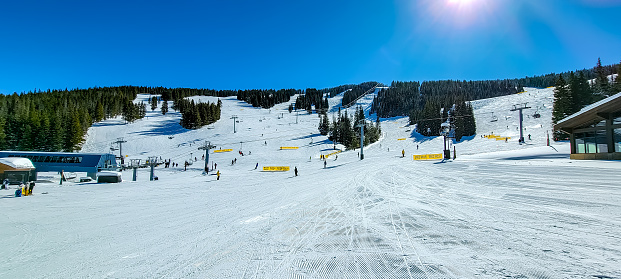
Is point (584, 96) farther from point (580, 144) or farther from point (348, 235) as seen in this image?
point (348, 235)

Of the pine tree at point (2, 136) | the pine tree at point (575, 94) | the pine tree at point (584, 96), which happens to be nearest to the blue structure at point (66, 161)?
the pine tree at point (2, 136)

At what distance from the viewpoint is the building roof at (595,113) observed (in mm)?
16438

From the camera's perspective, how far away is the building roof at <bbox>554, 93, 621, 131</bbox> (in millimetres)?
16438

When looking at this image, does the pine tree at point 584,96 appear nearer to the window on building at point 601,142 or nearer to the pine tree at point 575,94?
the pine tree at point 575,94

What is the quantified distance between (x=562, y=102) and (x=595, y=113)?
116ft

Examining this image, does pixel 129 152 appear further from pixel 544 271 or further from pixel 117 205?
pixel 544 271

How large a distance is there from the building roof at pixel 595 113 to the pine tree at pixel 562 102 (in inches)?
1257

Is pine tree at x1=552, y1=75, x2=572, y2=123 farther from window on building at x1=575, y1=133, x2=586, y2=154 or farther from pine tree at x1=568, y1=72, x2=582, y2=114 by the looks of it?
window on building at x1=575, y1=133, x2=586, y2=154

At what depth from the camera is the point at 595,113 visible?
1755cm

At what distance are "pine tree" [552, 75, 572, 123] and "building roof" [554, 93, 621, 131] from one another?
31.9m

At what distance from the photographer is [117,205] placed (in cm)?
1251

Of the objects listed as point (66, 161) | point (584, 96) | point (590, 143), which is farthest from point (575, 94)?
point (66, 161)

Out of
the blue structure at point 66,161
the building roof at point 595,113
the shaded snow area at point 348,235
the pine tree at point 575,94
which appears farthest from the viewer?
the pine tree at point 575,94

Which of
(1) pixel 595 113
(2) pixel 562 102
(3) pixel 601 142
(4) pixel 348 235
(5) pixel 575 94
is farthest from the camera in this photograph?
(2) pixel 562 102
